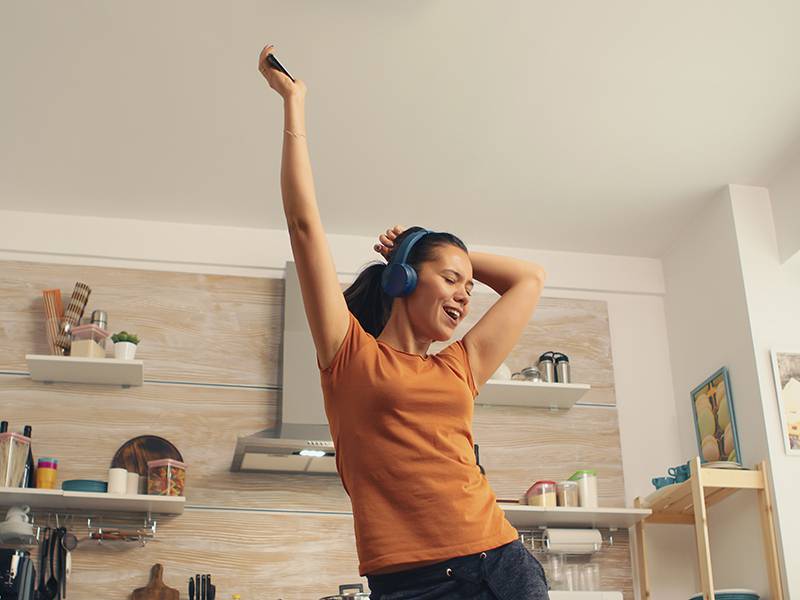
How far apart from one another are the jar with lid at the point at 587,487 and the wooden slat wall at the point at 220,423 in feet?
0.82

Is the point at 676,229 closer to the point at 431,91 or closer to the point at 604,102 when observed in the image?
the point at 604,102

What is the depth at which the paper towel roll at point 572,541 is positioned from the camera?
3.72 metres

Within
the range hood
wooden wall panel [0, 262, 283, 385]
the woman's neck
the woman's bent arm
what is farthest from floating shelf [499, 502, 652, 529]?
the woman's neck

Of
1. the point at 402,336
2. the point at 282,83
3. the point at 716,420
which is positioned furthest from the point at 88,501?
the point at 282,83

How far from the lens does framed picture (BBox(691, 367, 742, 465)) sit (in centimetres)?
366

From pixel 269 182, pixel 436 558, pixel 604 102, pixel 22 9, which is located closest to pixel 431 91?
pixel 604 102

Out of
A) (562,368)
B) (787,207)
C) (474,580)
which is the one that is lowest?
(474,580)

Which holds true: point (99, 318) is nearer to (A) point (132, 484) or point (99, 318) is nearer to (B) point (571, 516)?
(A) point (132, 484)

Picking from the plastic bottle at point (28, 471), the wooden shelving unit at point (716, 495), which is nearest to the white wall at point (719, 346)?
the wooden shelving unit at point (716, 495)

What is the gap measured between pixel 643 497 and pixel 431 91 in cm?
187

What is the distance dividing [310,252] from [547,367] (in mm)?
2842

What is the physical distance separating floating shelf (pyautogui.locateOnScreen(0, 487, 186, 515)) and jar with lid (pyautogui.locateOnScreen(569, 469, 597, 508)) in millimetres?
1436

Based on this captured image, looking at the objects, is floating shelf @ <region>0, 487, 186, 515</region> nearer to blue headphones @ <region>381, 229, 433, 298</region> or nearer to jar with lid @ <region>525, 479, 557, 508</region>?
jar with lid @ <region>525, 479, 557, 508</region>

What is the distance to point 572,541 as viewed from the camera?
3.73 meters
